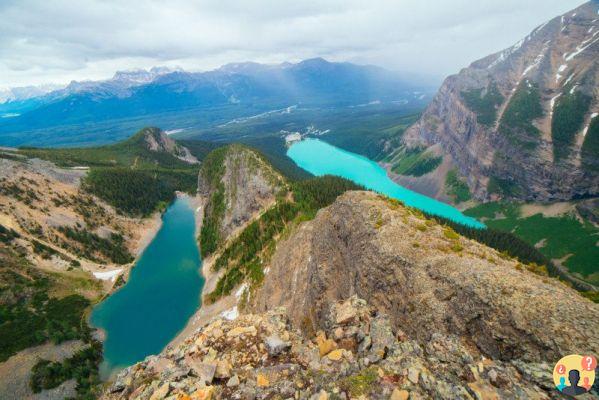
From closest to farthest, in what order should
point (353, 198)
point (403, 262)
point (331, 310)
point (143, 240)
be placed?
point (331, 310)
point (403, 262)
point (353, 198)
point (143, 240)

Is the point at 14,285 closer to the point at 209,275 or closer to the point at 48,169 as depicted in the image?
the point at 209,275

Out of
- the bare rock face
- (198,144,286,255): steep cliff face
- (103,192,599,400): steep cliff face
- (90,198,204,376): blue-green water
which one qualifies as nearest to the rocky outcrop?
(103,192,599,400): steep cliff face

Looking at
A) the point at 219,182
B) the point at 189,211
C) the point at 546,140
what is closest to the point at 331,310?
the point at 219,182

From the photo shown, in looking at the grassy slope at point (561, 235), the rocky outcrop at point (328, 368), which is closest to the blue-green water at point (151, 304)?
the rocky outcrop at point (328, 368)

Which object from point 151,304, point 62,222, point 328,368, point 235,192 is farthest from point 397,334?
point 62,222

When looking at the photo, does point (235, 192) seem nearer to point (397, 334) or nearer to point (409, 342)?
point (397, 334)

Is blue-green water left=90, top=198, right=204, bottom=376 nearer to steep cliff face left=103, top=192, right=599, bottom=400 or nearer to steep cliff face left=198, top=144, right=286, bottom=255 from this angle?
steep cliff face left=198, top=144, right=286, bottom=255

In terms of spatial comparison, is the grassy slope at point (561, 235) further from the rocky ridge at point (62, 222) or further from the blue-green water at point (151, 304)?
the rocky ridge at point (62, 222)

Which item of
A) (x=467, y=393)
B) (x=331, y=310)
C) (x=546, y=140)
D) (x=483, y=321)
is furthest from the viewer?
(x=546, y=140)
